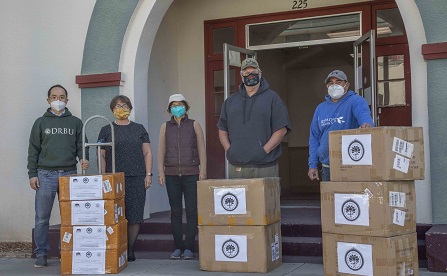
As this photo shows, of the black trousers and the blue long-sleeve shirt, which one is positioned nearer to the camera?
the blue long-sleeve shirt

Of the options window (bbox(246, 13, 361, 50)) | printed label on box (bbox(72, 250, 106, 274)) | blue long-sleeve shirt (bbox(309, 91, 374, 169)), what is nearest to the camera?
blue long-sleeve shirt (bbox(309, 91, 374, 169))

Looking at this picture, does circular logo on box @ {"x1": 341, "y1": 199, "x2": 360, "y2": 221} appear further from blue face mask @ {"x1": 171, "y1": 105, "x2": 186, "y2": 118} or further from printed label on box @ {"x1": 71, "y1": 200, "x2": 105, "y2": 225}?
printed label on box @ {"x1": 71, "y1": 200, "x2": 105, "y2": 225}

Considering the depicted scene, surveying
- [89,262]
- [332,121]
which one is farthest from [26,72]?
[332,121]

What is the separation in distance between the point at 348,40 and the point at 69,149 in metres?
4.02

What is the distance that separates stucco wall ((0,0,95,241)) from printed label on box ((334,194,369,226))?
4.06m

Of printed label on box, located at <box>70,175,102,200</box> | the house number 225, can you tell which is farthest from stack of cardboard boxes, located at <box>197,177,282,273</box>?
the house number 225

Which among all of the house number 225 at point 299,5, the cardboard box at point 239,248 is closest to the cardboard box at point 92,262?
the cardboard box at point 239,248

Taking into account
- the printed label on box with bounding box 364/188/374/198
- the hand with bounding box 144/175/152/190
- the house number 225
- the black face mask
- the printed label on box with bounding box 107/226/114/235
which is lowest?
the printed label on box with bounding box 107/226/114/235

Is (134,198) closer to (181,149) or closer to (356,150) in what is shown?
(181,149)

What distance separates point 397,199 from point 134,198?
2.73 metres

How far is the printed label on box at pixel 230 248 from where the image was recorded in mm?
5594

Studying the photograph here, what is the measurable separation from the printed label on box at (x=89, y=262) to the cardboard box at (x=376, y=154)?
2.32 metres

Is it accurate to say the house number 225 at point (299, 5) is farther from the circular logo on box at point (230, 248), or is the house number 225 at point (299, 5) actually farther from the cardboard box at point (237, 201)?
the circular logo on box at point (230, 248)

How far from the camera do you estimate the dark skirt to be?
638 cm
